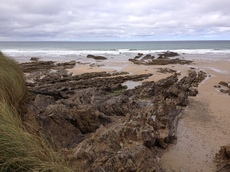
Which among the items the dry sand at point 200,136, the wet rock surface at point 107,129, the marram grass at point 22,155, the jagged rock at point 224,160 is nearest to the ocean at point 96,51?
the dry sand at point 200,136

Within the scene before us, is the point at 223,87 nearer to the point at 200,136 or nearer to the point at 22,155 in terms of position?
the point at 200,136

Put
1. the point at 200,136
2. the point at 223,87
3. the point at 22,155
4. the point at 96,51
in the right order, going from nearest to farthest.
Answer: the point at 22,155
the point at 200,136
the point at 223,87
the point at 96,51

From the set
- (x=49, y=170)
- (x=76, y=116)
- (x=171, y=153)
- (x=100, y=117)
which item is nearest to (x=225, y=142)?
(x=171, y=153)

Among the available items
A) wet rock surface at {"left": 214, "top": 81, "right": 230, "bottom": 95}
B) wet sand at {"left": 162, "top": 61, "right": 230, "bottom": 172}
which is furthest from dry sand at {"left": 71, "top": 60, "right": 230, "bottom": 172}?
wet rock surface at {"left": 214, "top": 81, "right": 230, "bottom": 95}

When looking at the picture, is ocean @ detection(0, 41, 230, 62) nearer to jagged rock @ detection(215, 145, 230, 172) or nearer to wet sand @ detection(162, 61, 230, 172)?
wet sand @ detection(162, 61, 230, 172)

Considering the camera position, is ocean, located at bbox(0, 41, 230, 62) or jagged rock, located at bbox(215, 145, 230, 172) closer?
jagged rock, located at bbox(215, 145, 230, 172)

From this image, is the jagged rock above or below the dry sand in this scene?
above

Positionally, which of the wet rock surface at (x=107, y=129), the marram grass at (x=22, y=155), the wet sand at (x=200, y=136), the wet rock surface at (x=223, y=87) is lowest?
the wet sand at (x=200, y=136)

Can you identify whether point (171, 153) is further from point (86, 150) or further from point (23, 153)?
point (23, 153)

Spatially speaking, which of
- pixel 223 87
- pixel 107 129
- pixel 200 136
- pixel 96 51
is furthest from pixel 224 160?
pixel 96 51

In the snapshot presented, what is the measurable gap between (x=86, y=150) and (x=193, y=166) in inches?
121

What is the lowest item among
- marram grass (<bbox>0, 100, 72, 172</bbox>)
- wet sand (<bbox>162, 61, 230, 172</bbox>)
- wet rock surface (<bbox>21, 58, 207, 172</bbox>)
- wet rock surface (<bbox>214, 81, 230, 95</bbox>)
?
wet sand (<bbox>162, 61, 230, 172</bbox>)

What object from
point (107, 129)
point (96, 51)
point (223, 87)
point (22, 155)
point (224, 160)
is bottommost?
point (223, 87)

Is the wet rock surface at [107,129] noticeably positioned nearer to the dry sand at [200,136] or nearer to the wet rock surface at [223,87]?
the dry sand at [200,136]
